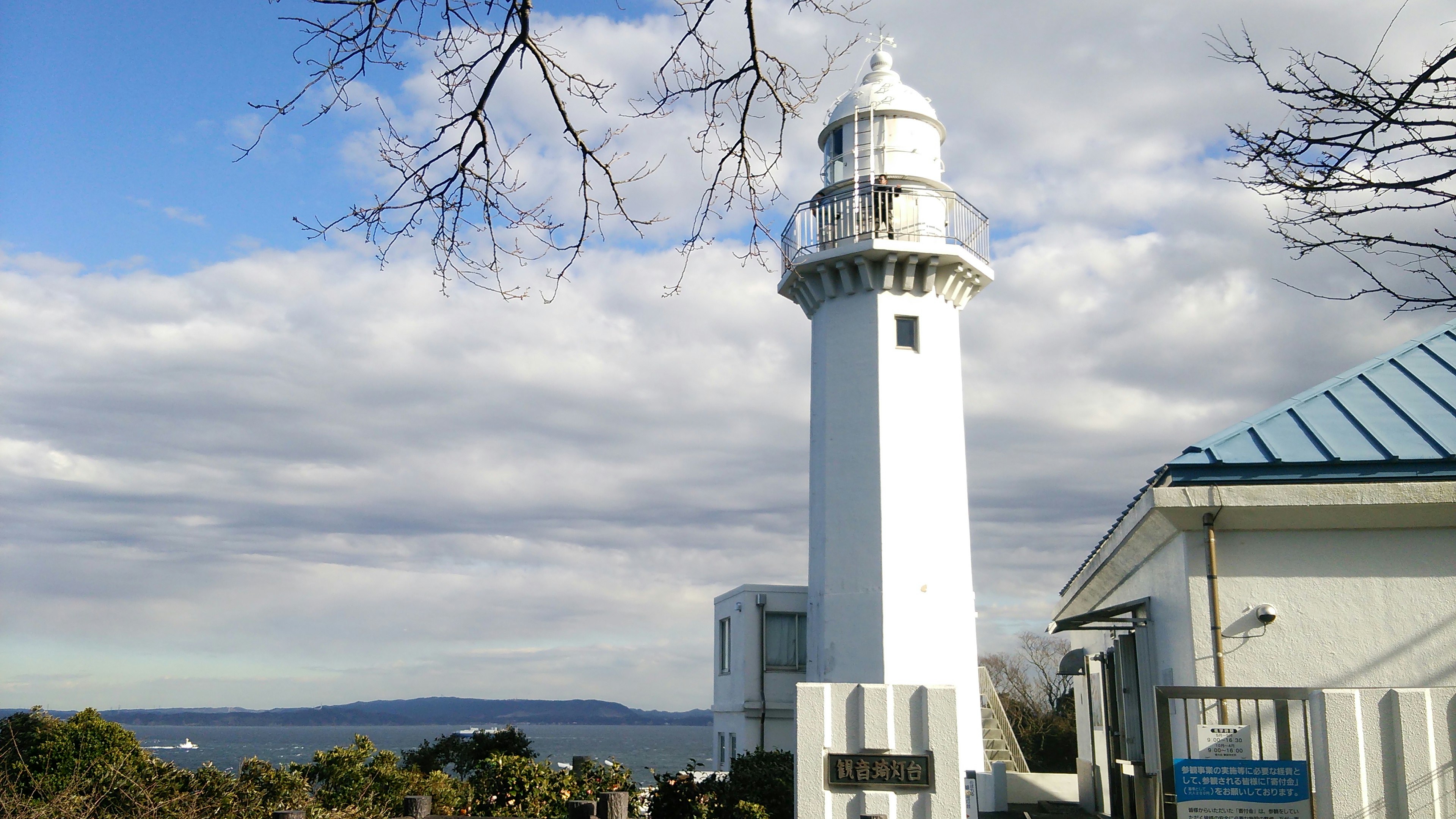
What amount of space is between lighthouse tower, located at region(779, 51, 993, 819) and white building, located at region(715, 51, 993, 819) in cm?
3

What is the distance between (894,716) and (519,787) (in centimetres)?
792

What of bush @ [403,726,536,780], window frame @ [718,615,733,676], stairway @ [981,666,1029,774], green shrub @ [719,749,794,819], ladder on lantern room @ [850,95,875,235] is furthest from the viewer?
window frame @ [718,615,733,676]

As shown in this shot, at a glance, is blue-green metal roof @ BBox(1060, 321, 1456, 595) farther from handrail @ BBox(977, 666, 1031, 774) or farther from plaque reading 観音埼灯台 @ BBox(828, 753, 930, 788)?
handrail @ BBox(977, 666, 1031, 774)

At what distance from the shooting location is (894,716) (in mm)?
9711

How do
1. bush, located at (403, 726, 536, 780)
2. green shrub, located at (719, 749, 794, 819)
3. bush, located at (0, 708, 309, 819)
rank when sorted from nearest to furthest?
bush, located at (0, 708, 309, 819) < green shrub, located at (719, 749, 794, 819) < bush, located at (403, 726, 536, 780)

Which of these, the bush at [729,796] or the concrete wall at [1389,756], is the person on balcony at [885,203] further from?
the concrete wall at [1389,756]

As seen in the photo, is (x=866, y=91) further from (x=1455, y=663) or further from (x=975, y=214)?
(x=1455, y=663)

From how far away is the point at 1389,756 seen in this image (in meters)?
7.47

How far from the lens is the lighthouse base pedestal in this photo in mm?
9562

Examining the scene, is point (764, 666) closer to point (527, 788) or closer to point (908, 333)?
point (908, 333)

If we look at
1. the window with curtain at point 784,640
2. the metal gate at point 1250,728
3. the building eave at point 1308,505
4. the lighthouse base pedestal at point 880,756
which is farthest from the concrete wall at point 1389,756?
the window with curtain at point 784,640

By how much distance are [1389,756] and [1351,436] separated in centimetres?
444

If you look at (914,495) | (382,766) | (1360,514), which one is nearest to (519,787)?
(382,766)

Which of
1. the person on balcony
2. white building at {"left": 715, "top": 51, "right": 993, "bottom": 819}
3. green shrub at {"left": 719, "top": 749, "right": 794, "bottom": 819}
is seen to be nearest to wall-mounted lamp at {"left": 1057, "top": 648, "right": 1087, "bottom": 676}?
white building at {"left": 715, "top": 51, "right": 993, "bottom": 819}
